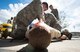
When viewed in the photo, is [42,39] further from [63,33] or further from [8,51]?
[63,33]

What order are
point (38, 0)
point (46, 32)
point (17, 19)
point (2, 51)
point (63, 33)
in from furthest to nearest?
point (63, 33), point (17, 19), point (38, 0), point (2, 51), point (46, 32)

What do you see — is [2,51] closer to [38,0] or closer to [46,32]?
[46,32]

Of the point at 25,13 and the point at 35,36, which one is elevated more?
the point at 25,13

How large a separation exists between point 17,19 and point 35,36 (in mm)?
2735

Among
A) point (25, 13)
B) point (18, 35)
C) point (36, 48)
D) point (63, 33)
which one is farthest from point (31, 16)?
point (36, 48)

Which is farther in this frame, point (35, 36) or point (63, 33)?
point (63, 33)

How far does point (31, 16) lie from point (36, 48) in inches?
91.5

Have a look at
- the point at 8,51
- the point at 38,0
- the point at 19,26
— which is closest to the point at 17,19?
the point at 19,26

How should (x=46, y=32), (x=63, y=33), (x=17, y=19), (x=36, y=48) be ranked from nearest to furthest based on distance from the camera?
1. (x=46, y=32)
2. (x=36, y=48)
3. (x=17, y=19)
4. (x=63, y=33)

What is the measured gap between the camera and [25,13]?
4.49 m

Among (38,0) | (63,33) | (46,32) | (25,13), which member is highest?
(38,0)

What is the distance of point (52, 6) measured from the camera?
598cm

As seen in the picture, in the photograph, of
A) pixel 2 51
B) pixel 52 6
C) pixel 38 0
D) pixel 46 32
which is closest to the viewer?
pixel 46 32

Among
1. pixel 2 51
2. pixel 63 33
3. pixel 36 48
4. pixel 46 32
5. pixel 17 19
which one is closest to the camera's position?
pixel 46 32
